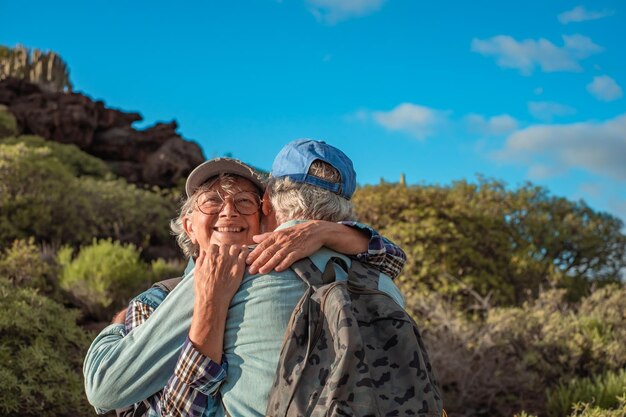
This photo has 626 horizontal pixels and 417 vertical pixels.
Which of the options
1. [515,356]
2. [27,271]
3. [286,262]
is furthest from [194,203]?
[27,271]

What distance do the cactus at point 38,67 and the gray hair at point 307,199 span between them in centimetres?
3181

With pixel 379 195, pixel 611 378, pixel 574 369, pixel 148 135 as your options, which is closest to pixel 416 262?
pixel 379 195

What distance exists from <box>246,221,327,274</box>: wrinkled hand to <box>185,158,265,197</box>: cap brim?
0.80 metres

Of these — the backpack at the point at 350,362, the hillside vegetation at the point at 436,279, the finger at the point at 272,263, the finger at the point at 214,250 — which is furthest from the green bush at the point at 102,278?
the backpack at the point at 350,362

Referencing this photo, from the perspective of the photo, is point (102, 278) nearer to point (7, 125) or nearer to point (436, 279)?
point (436, 279)

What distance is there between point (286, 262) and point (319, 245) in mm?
164

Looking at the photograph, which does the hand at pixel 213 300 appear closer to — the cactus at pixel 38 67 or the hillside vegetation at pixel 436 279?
the hillside vegetation at pixel 436 279

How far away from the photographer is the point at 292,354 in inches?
84.3

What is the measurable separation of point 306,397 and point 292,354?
0.44ft

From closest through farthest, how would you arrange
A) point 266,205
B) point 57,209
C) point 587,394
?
point 266,205, point 587,394, point 57,209

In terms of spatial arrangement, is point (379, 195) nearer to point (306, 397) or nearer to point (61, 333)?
point (61, 333)

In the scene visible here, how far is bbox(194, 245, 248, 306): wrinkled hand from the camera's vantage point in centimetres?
228

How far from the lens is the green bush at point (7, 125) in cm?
1955

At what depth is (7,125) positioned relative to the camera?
19.6 metres
